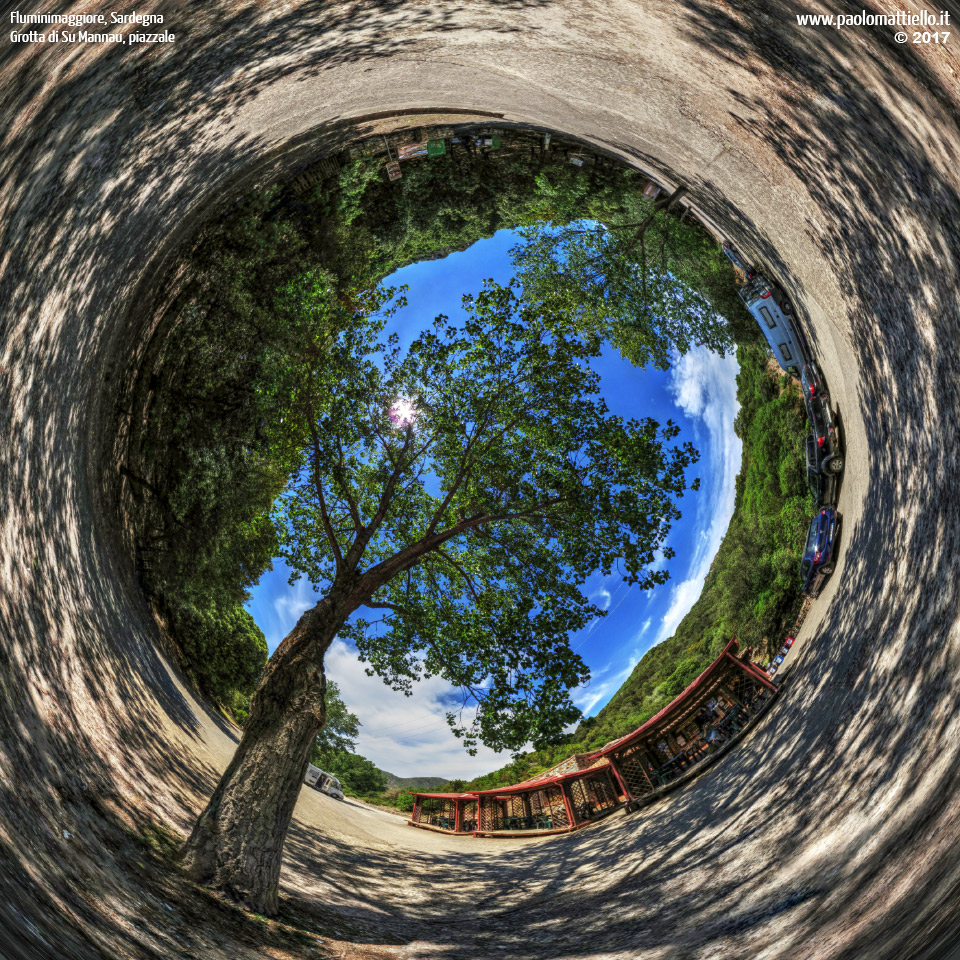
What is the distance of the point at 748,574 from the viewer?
1114 cm

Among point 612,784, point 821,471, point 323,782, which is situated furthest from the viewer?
point 612,784

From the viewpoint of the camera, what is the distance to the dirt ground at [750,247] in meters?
4.54

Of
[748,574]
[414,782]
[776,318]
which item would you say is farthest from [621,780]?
[776,318]

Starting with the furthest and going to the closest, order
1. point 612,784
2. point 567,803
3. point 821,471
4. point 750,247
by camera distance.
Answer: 1. point 612,784
2. point 567,803
3. point 821,471
4. point 750,247

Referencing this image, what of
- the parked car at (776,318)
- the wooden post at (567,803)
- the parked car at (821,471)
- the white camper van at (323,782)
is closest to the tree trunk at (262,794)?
the white camper van at (323,782)

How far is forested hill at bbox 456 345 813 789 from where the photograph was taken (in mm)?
10320

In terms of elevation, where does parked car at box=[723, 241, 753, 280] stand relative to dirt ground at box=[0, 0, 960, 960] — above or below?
above

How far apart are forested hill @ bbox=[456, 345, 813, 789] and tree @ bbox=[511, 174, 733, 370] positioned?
1553 millimetres

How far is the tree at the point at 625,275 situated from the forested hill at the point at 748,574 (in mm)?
1553

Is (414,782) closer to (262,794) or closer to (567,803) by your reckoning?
(567,803)

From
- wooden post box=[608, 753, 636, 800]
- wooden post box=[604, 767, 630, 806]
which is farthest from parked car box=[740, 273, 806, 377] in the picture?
wooden post box=[604, 767, 630, 806]

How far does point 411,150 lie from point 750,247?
22.9ft

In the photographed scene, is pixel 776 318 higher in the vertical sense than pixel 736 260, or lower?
lower

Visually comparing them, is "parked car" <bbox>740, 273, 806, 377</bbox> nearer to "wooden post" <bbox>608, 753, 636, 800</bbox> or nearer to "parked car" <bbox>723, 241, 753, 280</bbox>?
"parked car" <bbox>723, 241, 753, 280</bbox>
